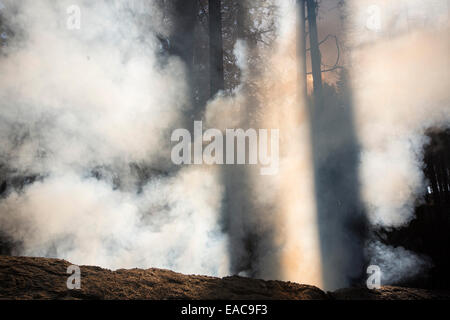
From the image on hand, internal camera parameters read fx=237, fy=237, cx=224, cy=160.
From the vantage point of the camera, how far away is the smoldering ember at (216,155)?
3.28 m

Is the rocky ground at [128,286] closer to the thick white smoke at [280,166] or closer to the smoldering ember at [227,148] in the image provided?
the thick white smoke at [280,166]

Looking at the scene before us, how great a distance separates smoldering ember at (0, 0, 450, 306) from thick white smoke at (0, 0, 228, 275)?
0.02 meters

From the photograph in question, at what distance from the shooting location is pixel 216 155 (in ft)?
17.7

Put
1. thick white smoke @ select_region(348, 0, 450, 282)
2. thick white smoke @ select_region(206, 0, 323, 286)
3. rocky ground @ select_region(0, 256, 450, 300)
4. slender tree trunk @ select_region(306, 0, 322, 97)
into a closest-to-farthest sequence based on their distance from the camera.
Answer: rocky ground @ select_region(0, 256, 450, 300) < thick white smoke @ select_region(348, 0, 450, 282) < thick white smoke @ select_region(206, 0, 323, 286) < slender tree trunk @ select_region(306, 0, 322, 97)

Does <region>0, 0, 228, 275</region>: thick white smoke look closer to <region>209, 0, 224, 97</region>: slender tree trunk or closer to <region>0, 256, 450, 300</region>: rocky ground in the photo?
<region>209, 0, 224, 97</region>: slender tree trunk

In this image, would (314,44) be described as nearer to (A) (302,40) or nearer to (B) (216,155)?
(A) (302,40)

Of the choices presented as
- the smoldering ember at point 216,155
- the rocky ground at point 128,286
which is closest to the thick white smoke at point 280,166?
the smoldering ember at point 216,155

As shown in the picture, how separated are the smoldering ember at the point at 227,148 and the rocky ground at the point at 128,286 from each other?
9.11ft

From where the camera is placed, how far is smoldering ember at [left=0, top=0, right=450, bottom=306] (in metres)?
3.28

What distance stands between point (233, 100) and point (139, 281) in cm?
448

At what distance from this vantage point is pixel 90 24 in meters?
3.97

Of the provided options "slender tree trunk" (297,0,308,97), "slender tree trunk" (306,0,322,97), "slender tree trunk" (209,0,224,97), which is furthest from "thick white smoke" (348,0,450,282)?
"slender tree trunk" (209,0,224,97)
